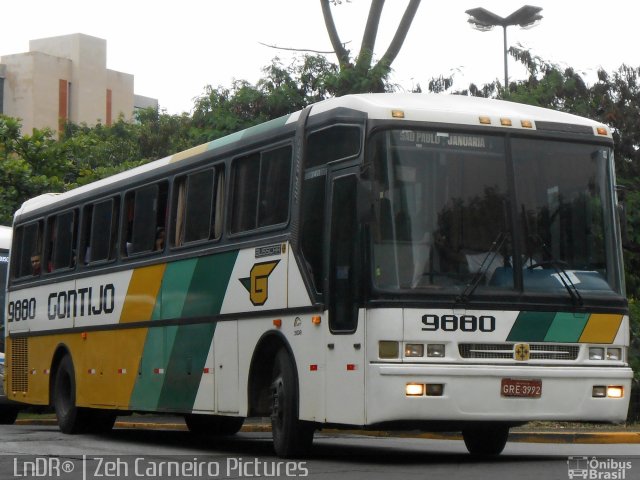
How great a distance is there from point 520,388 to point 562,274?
3.63 feet

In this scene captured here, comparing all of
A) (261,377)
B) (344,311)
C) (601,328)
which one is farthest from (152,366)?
(601,328)

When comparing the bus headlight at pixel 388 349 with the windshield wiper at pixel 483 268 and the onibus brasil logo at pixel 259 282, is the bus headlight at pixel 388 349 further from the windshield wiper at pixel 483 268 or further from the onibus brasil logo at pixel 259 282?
the onibus brasil logo at pixel 259 282

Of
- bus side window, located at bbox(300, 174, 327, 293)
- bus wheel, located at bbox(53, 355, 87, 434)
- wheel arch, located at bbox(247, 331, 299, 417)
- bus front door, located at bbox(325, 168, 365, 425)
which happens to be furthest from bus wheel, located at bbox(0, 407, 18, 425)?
bus front door, located at bbox(325, 168, 365, 425)

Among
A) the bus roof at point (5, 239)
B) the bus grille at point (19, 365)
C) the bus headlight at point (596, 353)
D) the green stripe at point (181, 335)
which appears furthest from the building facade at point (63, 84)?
the bus headlight at point (596, 353)

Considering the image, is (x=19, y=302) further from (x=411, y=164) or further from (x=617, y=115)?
(x=617, y=115)

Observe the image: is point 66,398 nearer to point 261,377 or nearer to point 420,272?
point 261,377

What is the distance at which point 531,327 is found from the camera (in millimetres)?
11609

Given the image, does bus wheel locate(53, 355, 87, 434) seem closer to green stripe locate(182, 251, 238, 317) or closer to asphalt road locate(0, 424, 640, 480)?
asphalt road locate(0, 424, 640, 480)

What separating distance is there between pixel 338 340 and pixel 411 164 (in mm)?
1635

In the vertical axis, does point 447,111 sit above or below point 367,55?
below

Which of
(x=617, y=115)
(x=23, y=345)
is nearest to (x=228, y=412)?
(x=23, y=345)

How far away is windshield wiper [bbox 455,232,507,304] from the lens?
37.4 ft

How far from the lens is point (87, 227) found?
18.3 meters

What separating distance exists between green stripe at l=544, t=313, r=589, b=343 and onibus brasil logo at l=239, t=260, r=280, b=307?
269 cm
